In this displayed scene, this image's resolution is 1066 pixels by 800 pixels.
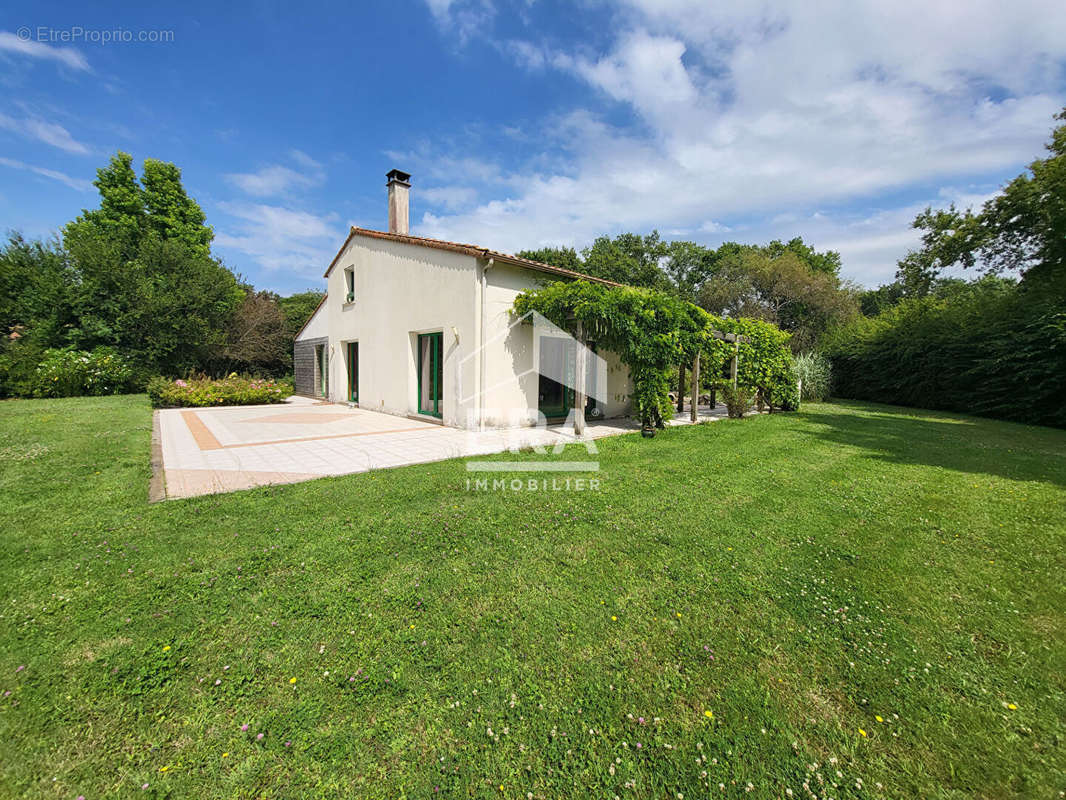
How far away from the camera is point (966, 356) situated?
45.5ft

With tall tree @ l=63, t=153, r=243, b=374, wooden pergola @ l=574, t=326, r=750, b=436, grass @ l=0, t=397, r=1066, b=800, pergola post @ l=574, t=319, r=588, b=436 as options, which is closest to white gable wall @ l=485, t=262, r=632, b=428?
wooden pergola @ l=574, t=326, r=750, b=436

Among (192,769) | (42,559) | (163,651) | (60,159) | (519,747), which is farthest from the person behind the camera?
(60,159)

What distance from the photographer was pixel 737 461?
634 cm

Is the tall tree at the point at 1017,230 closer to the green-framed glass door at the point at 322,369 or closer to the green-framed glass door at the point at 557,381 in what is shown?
the green-framed glass door at the point at 557,381

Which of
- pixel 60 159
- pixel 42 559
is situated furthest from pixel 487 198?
pixel 42 559

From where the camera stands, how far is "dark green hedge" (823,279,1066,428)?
11820 millimetres

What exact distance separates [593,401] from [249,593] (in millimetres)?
9198

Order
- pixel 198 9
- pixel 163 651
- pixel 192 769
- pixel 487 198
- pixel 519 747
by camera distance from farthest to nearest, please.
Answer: pixel 487 198, pixel 198 9, pixel 163 651, pixel 519 747, pixel 192 769

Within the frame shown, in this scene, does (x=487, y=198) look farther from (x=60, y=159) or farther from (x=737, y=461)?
(x=737, y=461)

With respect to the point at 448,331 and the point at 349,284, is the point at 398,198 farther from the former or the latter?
the point at 448,331

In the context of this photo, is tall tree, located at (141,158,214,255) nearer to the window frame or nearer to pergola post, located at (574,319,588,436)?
the window frame

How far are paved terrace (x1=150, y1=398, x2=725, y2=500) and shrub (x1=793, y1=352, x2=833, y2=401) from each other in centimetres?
793

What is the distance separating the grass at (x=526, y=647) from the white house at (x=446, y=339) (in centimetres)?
469

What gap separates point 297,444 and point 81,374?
13000 mm
